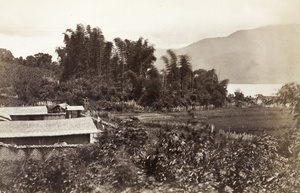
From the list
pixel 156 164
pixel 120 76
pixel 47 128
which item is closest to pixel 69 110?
pixel 47 128

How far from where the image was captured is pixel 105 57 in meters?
4.34

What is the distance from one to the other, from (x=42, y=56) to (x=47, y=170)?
1.27 m

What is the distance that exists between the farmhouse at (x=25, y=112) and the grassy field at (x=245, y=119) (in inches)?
42.0

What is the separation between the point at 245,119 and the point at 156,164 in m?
1.08

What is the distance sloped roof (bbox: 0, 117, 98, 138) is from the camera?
4250mm

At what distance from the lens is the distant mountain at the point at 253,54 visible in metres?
4.18

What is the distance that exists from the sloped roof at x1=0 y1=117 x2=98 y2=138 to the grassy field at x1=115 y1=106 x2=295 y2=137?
606 mm

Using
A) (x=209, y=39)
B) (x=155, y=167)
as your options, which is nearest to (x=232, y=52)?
(x=209, y=39)

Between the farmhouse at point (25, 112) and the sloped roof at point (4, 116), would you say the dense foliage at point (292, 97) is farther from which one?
the sloped roof at point (4, 116)

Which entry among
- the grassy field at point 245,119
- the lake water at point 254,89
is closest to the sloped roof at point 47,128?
the grassy field at point 245,119

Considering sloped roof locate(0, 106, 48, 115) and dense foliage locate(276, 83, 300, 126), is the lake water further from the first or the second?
sloped roof locate(0, 106, 48, 115)

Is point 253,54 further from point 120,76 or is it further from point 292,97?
point 120,76

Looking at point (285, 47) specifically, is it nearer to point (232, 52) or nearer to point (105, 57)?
point (232, 52)

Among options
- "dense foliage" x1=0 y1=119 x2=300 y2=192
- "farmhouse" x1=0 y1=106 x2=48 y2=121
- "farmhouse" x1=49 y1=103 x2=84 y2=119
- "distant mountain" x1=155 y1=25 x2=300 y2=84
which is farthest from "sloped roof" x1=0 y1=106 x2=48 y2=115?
"distant mountain" x1=155 y1=25 x2=300 y2=84
